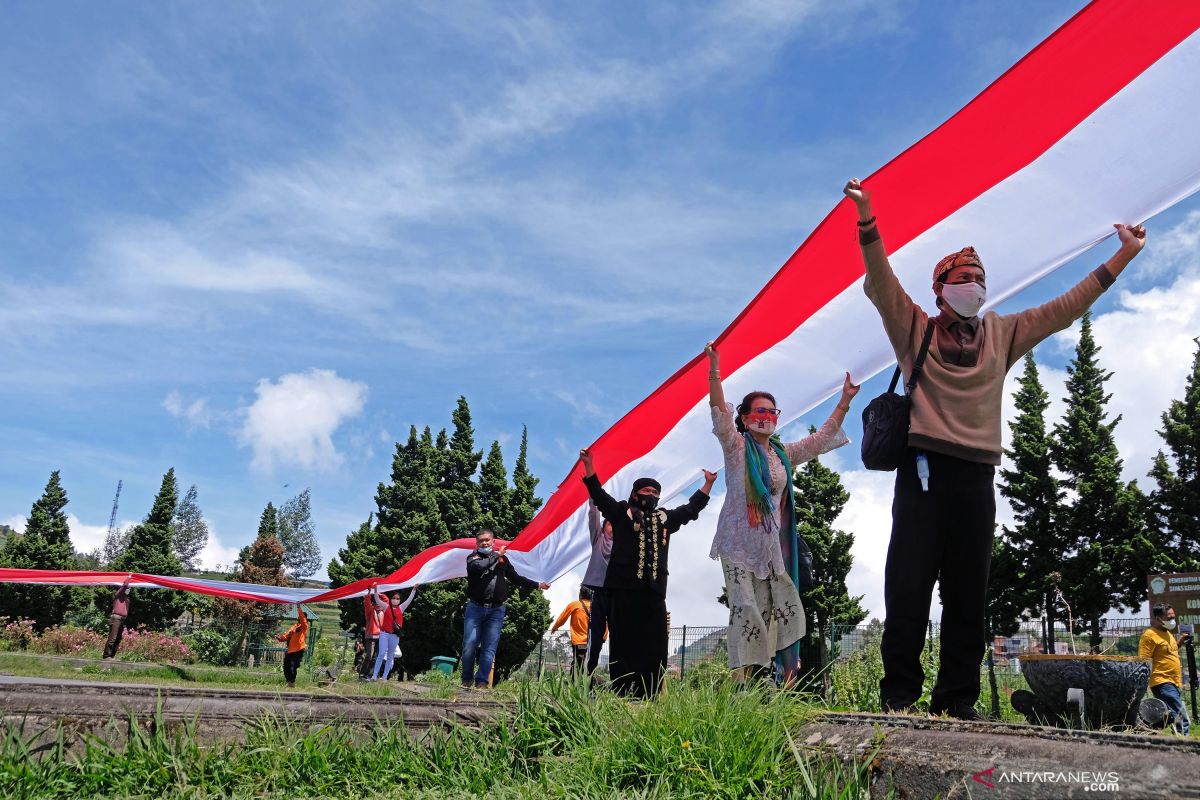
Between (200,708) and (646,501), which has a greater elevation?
(646,501)

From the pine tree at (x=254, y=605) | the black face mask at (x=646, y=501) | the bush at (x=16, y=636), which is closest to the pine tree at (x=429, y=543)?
the pine tree at (x=254, y=605)

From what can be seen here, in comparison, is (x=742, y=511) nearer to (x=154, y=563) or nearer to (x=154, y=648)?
(x=154, y=648)

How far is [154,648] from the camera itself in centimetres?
2922

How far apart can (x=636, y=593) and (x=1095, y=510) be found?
31984mm

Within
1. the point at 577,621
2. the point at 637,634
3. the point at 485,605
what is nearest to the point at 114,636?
the point at 577,621

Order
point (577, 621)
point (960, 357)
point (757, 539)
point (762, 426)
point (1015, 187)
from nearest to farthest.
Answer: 1. point (960, 357)
2. point (1015, 187)
3. point (757, 539)
4. point (762, 426)
5. point (577, 621)

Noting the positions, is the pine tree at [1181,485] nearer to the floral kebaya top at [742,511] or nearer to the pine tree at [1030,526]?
the pine tree at [1030,526]

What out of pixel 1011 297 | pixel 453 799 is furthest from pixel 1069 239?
pixel 453 799

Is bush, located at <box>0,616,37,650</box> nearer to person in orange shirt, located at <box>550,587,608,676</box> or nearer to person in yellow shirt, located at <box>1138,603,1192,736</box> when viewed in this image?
person in orange shirt, located at <box>550,587,608,676</box>

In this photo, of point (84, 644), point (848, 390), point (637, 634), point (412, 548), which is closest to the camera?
point (848, 390)

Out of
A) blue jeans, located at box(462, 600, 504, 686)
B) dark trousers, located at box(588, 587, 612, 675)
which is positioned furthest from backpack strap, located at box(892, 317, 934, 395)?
blue jeans, located at box(462, 600, 504, 686)

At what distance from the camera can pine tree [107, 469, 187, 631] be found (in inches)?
1468

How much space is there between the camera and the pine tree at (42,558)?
3484cm

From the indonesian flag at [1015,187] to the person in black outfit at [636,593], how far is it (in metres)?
1.13
